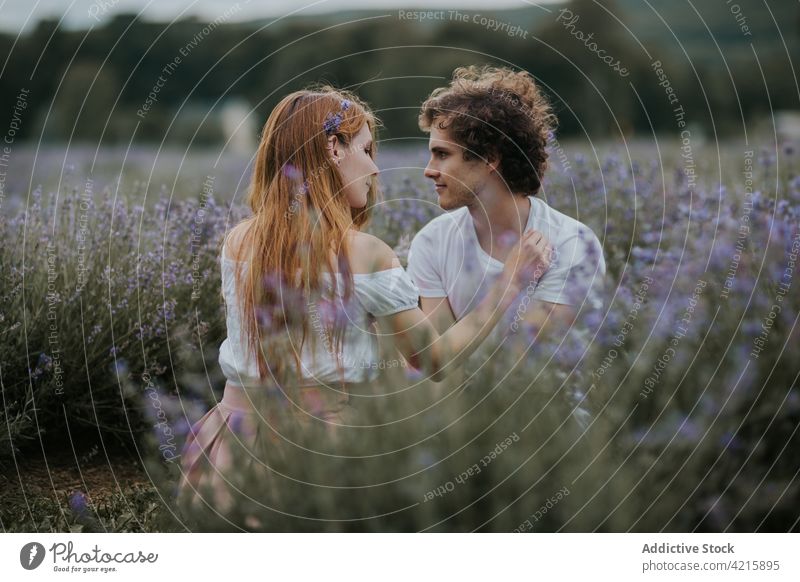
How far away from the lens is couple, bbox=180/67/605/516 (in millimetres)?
2586

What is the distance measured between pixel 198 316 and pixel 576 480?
6.03ft

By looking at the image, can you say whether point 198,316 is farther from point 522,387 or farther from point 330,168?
point 522,387

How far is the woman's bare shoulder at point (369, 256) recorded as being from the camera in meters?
2.56

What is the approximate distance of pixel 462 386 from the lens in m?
2.16

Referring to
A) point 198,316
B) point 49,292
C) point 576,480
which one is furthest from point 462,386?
point 49,292

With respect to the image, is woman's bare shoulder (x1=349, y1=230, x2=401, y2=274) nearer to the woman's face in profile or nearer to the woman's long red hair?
the woman's long red hair

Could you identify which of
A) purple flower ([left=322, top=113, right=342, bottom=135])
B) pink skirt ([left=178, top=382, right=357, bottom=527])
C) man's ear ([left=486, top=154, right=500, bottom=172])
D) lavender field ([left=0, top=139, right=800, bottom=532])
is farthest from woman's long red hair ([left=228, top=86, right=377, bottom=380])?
man's ear ([left=486, top=154, right=500, bottom=172])

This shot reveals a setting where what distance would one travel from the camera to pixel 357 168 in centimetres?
280

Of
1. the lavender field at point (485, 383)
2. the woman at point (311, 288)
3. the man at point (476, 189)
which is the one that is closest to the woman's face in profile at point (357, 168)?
the woman at point (311, 288)

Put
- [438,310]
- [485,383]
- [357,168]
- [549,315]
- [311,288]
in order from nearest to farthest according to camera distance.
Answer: [485,383]
[311,288]
[357,168]
[549,315]
[438,310]

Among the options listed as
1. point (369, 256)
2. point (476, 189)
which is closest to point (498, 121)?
point (476, 189)

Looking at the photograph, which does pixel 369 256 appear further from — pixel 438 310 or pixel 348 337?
pixel 438 310

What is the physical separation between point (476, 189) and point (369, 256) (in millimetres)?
713

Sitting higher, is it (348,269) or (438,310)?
(348,269)
